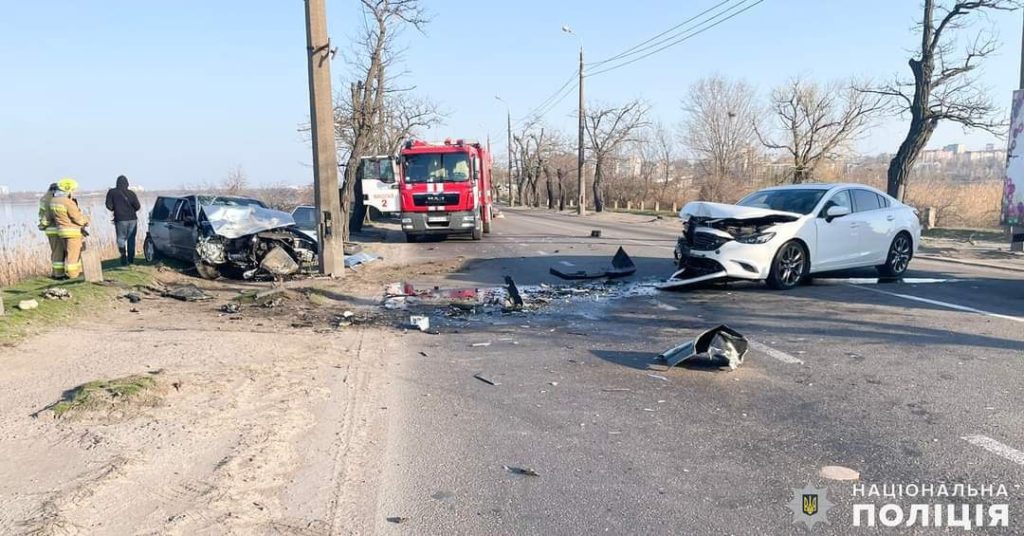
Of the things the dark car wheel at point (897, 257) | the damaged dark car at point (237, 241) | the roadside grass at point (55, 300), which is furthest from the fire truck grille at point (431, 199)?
the dark car wheel at point (897, 257)

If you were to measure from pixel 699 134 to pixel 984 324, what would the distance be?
5197 cm

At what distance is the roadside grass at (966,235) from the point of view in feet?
63.4

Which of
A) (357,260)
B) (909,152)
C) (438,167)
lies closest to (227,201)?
(357,260)

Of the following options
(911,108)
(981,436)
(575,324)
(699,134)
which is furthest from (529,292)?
(699,134)

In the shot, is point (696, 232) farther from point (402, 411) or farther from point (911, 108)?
point (911, 108)

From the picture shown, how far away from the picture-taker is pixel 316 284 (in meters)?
11.8

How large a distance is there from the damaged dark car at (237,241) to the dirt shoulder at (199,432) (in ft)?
14.6

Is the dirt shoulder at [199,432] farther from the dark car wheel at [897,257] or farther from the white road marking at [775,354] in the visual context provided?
the dark car wheel at [897,257]

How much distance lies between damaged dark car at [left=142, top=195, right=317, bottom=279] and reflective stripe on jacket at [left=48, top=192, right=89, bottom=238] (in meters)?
1.95

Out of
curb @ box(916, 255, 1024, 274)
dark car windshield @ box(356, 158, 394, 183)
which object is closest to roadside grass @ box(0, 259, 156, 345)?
dark car windshield @ box(356, 158, 394, 183)

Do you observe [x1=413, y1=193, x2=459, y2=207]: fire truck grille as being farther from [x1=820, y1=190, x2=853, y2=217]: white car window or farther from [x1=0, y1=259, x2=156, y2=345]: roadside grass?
[x1=820, y1=190, x2=853, y2=217]: white car window

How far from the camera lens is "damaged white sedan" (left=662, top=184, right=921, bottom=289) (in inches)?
375

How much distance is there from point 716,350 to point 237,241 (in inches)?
383

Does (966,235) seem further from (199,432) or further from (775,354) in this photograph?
(199,432)
